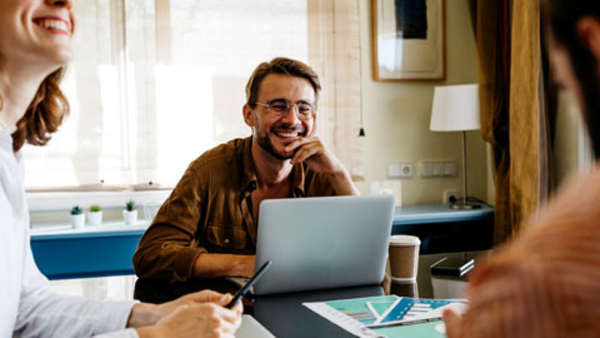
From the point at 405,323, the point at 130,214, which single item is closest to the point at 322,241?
the point at 405,323

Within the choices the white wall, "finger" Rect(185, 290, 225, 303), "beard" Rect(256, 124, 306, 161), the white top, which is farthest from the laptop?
the white wall

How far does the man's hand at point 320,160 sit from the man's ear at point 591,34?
164cm

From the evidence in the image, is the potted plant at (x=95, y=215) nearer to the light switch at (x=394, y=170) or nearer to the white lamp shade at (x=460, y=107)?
the light switch at (x=394, y=170)

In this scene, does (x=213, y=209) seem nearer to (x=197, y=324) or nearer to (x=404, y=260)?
(x=404, y=260)

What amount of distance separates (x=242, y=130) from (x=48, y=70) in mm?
2327

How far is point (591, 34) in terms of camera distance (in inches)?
14.0

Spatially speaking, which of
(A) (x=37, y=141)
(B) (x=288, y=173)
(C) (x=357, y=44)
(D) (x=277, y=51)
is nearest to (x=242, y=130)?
(D) (x=277, y=51)

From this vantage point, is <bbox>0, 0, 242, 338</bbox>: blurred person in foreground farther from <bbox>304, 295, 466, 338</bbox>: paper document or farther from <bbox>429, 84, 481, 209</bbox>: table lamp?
<bbox>429, 84, 481, 209</bbox>: table lamp

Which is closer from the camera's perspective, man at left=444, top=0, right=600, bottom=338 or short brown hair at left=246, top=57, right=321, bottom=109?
man at left=444, top=0, right=600, bottom=338

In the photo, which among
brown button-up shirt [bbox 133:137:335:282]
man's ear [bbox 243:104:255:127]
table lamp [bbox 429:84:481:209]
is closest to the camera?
brown button-up shirt [bbox 133:137:335:282]

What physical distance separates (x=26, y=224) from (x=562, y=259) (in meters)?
1.10

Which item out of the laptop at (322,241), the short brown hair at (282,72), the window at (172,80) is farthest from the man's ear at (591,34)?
the window at (172,80)

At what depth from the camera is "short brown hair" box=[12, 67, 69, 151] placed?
1.24 m

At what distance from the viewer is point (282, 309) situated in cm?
130
